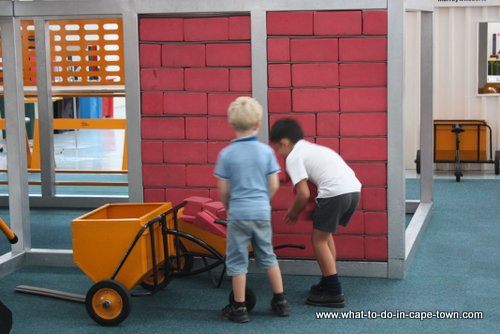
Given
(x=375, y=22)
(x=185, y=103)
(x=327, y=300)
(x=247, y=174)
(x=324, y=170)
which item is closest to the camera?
(x=247, y=174)

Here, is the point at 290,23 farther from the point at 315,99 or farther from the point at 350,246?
the point at 350,246

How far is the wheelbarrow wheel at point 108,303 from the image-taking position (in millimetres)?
4871

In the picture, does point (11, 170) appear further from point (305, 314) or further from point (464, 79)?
point (464, 79)

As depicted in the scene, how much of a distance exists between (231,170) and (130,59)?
5.61 ft

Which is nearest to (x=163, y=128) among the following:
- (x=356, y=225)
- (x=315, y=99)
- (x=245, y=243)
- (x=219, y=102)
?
(x=219, y=102)

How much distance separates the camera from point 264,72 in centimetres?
585

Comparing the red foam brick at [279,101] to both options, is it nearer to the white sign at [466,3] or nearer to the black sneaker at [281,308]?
the black sneaker at [281,308]

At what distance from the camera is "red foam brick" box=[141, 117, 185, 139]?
6027 millimetres

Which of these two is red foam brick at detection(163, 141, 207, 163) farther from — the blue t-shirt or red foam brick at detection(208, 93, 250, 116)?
the blue t-shirt

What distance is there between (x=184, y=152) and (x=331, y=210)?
1374 millimetres

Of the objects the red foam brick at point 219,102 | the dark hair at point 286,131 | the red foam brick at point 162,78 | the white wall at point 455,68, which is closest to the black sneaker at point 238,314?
the dark hair at point 286,131

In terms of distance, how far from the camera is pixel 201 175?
19.8 ft

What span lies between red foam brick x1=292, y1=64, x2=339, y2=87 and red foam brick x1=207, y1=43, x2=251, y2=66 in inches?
13.4

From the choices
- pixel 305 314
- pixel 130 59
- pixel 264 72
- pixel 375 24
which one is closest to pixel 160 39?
pixel 130 59
